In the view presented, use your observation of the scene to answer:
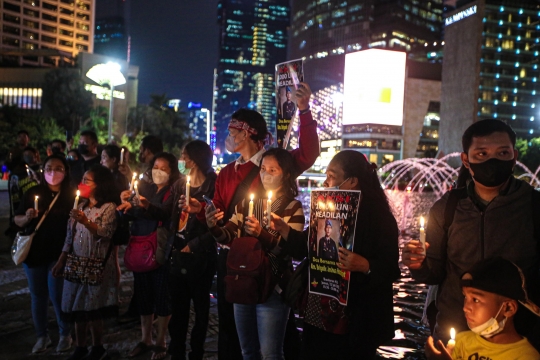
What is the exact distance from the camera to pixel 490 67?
345ft

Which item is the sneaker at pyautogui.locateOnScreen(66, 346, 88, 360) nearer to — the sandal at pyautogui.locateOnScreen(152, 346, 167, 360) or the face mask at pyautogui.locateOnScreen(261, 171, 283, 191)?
the sandal at pyautogui.locateOnScreen(152, 346, 167, 360)

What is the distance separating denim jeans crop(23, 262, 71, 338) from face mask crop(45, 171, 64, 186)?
889 millimetres

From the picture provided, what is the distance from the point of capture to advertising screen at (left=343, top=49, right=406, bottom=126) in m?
38.1

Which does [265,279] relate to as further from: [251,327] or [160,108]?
[160,108]

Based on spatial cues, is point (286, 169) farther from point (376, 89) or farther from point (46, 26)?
point (46, 26)

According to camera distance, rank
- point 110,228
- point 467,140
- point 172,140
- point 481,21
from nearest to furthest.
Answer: point 467,140 < point 110,228 < point 172,140 < point 481,21

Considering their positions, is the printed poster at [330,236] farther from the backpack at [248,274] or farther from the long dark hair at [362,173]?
the backpack at [248,274]

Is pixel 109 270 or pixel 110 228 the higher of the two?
pixel 110 228

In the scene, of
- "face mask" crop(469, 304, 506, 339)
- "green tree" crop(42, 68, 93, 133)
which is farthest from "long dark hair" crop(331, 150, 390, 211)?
"green tree" crop(42, 68, 93, 133)

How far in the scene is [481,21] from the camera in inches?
3861

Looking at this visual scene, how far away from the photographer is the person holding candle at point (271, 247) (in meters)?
3.46

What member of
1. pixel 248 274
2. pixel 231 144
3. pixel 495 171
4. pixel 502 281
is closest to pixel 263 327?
pixel 248 274

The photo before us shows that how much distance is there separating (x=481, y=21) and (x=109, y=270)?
358 ft

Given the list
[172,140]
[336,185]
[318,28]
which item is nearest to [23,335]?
[336,185]
